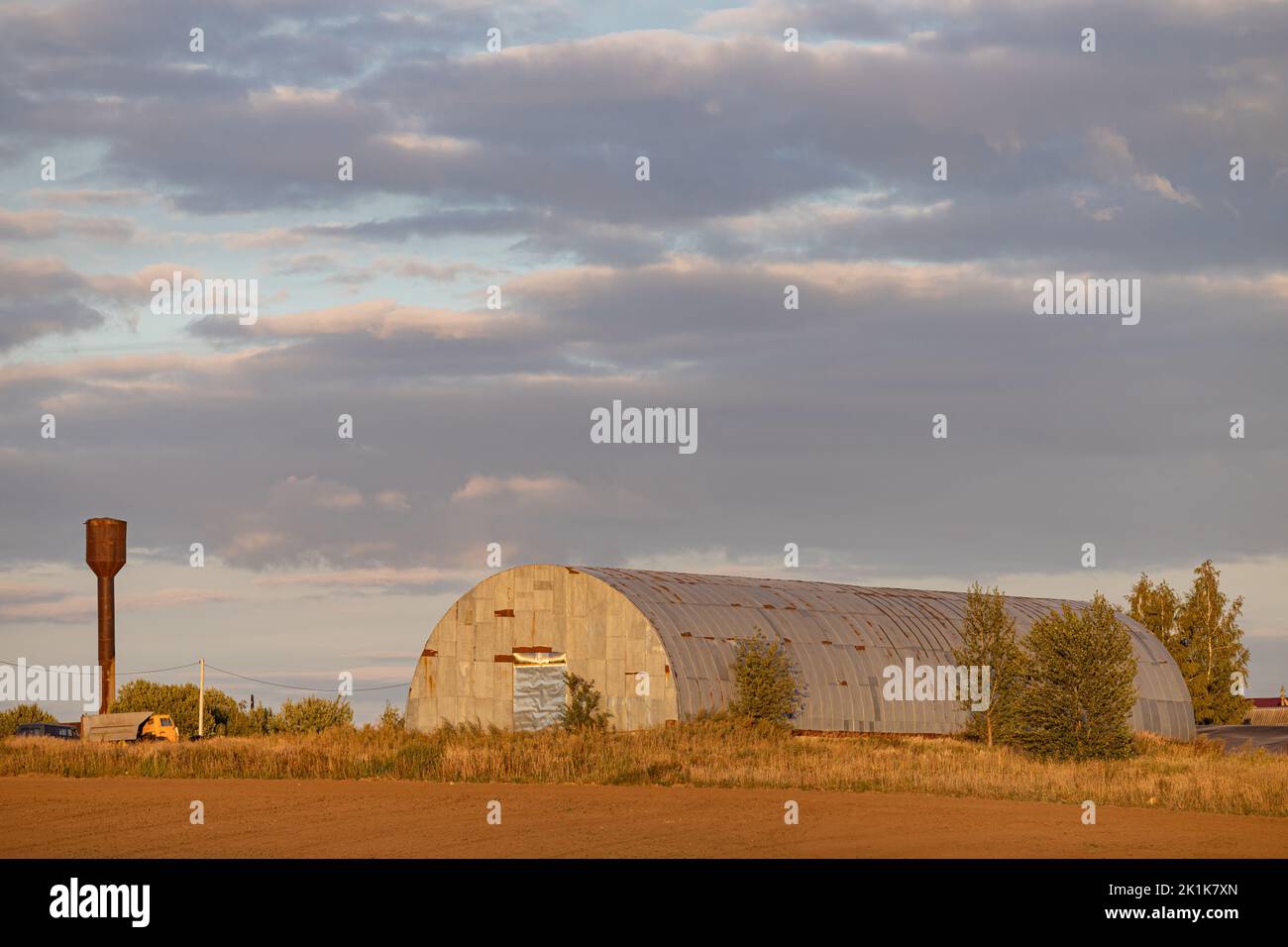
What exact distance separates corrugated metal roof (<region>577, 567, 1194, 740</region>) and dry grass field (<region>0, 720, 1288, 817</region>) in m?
2.84

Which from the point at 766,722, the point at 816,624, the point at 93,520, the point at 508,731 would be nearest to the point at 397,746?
the point at 508,731

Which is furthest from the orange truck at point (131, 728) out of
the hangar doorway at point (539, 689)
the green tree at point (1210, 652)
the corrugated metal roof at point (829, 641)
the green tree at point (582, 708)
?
the green tree at point (1210, 652)

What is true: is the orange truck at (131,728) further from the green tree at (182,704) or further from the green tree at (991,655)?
the green tree at (991,655)

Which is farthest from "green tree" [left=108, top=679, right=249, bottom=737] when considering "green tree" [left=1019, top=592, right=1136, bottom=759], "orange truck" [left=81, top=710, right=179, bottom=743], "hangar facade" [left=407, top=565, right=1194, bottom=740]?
→ "green tree" [left=1019, top=592, right=1136, bottom=759]

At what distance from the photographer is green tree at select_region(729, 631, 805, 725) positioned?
43281 millimetres

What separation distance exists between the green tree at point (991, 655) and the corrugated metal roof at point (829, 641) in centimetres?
190

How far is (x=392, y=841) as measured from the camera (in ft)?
77.1

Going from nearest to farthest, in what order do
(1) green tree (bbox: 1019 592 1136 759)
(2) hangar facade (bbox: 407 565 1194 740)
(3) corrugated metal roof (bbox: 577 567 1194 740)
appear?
(1) green tree (bbox: 1019 592 1136 759)
(2) hangar facade (bbox: 407 565 1194 740)
(3) corrugated metal roof (bbox: 577 567 1194 740)

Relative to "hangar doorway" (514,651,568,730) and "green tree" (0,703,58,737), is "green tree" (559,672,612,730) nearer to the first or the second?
"hangar doorway" (514,651,568,730)

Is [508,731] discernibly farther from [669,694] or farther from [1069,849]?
[1069,849]

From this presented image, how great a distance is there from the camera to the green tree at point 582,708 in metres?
43.3

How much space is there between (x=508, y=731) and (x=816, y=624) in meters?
11.2

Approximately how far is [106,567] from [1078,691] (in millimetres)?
41053

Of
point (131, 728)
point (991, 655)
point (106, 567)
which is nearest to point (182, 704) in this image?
point (106, 567)
